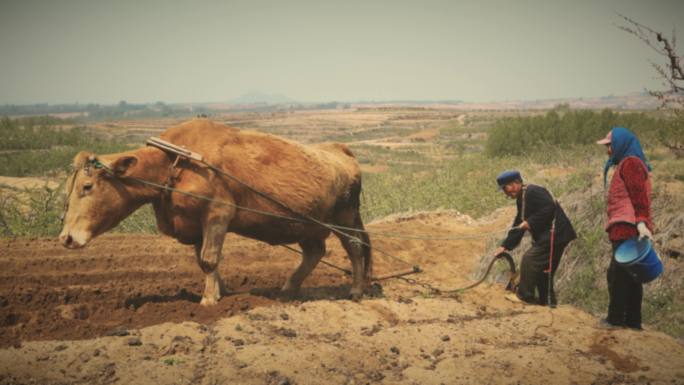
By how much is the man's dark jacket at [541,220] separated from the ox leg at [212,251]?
3.35 metres

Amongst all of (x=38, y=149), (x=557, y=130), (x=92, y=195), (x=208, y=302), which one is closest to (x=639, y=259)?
(x=208, y=302)

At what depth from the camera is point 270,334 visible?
4.95 meters

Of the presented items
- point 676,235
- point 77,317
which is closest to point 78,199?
point 77,317

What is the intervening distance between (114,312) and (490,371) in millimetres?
3793

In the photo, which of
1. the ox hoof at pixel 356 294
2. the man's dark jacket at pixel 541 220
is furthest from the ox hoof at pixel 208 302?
the man's dark jacket at pixel 541 220

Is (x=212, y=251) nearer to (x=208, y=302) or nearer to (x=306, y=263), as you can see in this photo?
(x=208, y=302)

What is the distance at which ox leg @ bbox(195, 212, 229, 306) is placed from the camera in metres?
5.52

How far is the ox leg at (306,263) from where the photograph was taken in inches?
261

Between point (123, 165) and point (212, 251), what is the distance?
51.1 inches

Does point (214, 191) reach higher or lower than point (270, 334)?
higher

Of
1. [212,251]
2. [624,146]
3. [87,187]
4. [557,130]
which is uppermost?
[624,146]

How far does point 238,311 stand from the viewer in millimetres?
Result: 5488

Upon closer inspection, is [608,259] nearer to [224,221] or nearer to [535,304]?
[535,304]

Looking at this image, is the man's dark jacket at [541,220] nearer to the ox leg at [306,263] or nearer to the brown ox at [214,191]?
the brown ox at [214,191]
